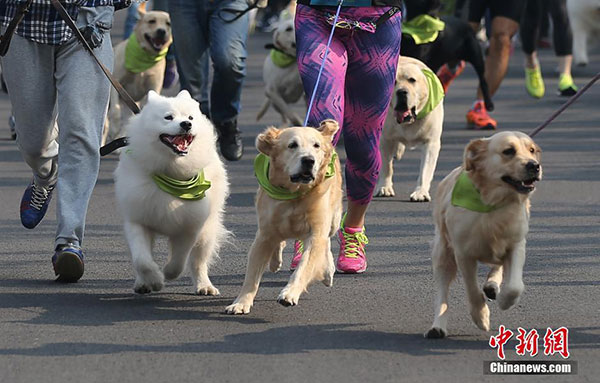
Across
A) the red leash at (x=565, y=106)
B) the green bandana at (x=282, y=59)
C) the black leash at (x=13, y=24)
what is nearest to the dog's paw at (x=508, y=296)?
the red leash at (x=565, y=106)

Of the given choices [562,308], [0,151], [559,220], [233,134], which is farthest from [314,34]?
[0,151]

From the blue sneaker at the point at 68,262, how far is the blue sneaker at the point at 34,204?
0.84 metres

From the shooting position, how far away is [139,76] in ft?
38.2

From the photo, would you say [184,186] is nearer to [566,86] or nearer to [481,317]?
[481,317]

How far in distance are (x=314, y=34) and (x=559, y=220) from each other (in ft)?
9.78

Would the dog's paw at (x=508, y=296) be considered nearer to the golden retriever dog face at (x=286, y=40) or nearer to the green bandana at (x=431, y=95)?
the green bandana at (x=431, y=95)

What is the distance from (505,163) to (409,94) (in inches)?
165

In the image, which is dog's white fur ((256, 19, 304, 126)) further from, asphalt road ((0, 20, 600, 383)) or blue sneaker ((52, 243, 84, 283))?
blue sneaker ((52, 243, 84, 283))

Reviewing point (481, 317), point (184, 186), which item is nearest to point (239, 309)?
point (184, 186)

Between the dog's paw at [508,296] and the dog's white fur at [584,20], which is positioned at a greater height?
the dog's white fur at [584,20]

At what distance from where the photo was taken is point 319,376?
4902 mm

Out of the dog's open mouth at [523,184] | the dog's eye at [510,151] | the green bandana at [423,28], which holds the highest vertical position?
the dog's eye at [510,151]

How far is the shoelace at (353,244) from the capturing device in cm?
707

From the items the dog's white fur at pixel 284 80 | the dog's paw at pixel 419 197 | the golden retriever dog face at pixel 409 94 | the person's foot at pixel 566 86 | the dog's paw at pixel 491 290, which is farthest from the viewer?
the person's foot at pixel 566 86
